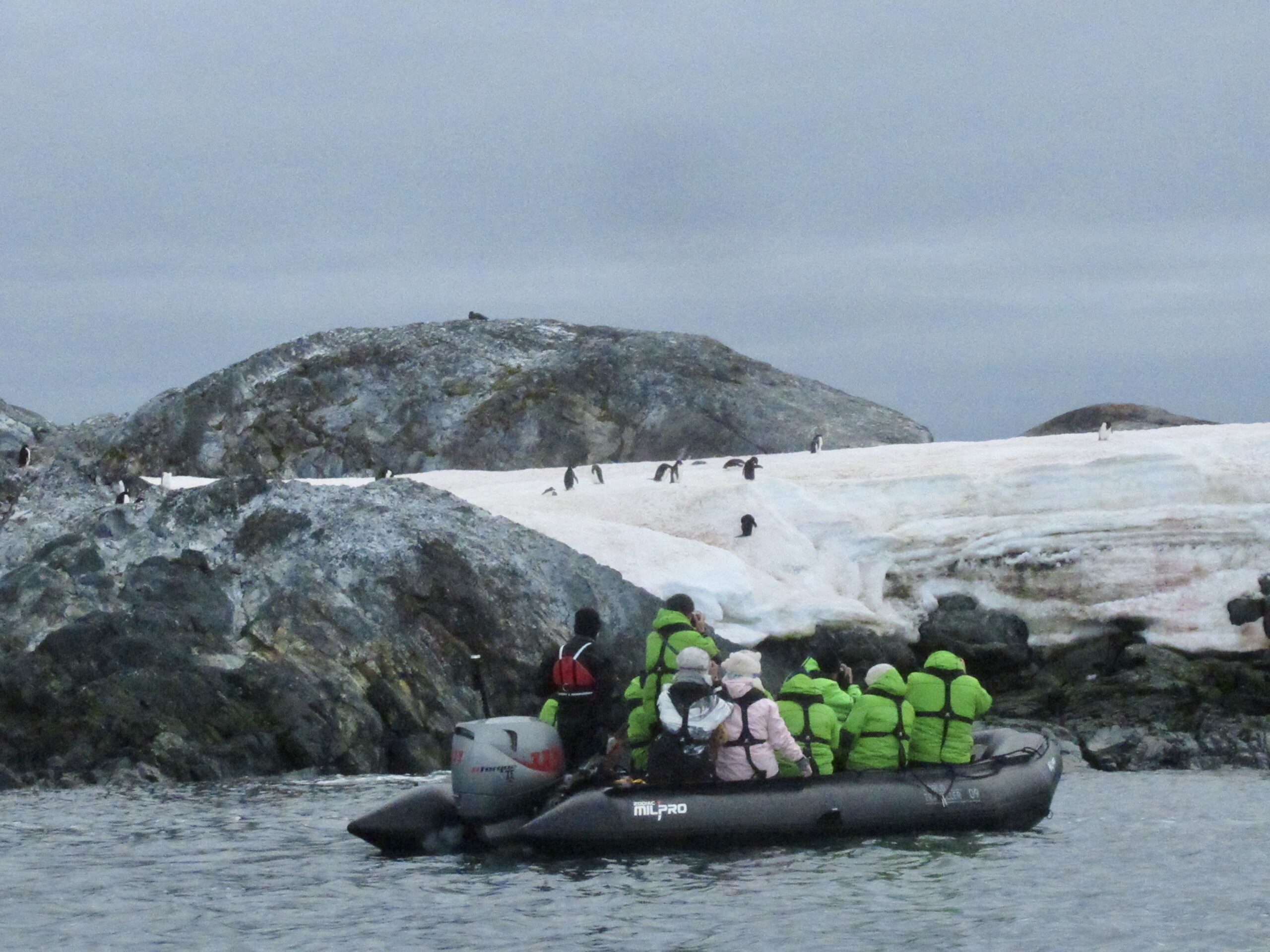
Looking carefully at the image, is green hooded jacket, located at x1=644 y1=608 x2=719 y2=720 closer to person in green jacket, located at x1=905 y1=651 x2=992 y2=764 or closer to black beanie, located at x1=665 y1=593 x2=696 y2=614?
black beanie, located at x1=665 y1=593 x2=696 y2=614

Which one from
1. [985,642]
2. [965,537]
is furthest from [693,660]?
[965,537]

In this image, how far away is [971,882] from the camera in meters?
12.6

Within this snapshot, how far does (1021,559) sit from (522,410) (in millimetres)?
23924

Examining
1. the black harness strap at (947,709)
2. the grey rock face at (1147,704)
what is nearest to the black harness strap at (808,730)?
the black harness strap at (947,709)

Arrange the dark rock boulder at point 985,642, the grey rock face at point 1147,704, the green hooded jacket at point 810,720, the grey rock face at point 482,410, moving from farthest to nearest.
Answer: the grey rock face at point 482,410, the dark rock boulder at point 985,642, the grey rock face at point 1147,704, the green hooded jacket at point 810,720

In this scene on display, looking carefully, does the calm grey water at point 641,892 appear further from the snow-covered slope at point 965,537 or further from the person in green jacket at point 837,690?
the snow-covered slope at point 965,537

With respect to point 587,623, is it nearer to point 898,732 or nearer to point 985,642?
point 898,732

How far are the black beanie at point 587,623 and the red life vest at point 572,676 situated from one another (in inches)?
5.0

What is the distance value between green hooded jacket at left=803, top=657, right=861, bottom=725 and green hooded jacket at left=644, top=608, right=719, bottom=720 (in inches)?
48.9

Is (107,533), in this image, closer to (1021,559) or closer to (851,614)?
(851,614)

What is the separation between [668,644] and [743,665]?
62 centimetres

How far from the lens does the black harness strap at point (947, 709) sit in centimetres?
1504

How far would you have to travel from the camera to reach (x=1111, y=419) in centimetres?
5759

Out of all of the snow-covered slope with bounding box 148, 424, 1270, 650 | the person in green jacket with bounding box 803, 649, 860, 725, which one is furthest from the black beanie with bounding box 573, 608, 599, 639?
the snow-covered slope with bounding box 148, 424, 1270, 650
